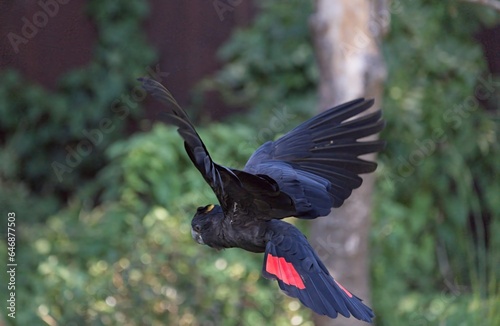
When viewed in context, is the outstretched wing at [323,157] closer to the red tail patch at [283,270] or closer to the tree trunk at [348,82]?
the red tail patch at [283,270]

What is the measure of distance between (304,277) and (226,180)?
0.33 meters

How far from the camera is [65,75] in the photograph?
591cm

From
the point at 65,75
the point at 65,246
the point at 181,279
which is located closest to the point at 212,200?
the point at 181,279

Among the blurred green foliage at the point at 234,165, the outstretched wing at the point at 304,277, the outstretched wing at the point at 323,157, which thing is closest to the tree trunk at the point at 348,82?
the blurred green foliage at the point at 234,165

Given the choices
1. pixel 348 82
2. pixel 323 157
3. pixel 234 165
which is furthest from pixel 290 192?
pixel 234 165

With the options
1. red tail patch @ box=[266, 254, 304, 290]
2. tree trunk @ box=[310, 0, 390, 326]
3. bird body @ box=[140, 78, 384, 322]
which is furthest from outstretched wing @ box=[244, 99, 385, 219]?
tree trunk @ box=[310, 0, 390, 326]

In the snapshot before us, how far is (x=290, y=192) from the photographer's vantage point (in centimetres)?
262

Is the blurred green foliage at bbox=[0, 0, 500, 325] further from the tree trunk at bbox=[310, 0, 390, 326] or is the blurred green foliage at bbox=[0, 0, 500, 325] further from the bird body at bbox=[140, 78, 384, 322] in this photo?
the bird body at bbox=[140, 78, 384, 322]

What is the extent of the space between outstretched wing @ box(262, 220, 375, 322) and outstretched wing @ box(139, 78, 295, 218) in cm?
8

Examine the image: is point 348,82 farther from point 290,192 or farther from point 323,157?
point 290,192

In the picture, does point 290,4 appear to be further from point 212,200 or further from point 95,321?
point 95,321

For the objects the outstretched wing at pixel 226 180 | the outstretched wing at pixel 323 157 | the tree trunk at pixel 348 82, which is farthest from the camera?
the tree trunk at pixel 348 82

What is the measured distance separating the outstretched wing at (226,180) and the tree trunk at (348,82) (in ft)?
5.40

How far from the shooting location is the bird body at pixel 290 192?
2219 millimetres
